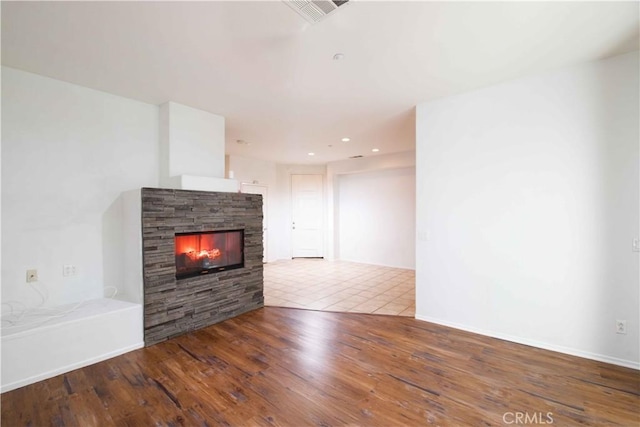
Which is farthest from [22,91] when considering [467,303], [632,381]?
[632,381]

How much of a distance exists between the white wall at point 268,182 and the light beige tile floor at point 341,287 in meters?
0.71

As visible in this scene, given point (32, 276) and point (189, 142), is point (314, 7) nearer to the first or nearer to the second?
point (189, 142)

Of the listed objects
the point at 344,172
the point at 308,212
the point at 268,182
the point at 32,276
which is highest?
the point at 344,172

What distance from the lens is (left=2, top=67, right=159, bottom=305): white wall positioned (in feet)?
8.52

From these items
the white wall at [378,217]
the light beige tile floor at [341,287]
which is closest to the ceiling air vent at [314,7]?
the light beige tile floor at [341,287]

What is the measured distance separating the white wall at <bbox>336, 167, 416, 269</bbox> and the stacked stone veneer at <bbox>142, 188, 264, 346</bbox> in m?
3.89

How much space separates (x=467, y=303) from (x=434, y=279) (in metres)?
0.43

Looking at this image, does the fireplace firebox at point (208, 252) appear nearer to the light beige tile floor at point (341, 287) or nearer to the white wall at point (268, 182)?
the light beige tile floor at point (341, 287)

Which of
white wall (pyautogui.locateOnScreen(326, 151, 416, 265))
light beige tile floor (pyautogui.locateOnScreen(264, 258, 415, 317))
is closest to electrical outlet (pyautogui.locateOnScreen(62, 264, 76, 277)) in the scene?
light beige tile floor (pyautogui.locateOnScreen(264, 258, 415, 317))

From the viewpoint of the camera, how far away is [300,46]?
2297mm

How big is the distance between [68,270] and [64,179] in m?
0.94

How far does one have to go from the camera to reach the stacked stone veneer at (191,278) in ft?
9.56

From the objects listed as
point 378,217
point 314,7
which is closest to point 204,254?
point 314,7

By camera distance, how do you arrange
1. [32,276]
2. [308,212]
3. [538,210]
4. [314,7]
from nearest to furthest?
[314,7] < [32,276] < [538,210] < [308,212]
